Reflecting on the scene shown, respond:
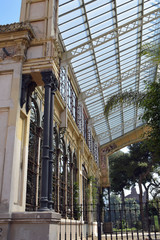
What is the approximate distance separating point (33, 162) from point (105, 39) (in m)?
9.32

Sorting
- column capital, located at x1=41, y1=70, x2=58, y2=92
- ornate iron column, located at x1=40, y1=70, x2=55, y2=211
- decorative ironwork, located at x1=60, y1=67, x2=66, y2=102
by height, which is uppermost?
decorative ironwork, located at x1=60, y1=67, x2=66, y2=102

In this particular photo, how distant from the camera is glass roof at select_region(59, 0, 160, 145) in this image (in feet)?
44.2

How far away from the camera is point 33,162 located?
852 centimetres

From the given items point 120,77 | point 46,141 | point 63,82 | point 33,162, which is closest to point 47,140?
point 46,141

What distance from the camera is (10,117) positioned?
235 inches

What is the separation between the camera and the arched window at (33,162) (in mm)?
8081

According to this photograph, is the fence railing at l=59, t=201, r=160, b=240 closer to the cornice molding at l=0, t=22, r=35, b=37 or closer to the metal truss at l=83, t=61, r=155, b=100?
the cornice molding at l=0, t=22, r=35, b=37

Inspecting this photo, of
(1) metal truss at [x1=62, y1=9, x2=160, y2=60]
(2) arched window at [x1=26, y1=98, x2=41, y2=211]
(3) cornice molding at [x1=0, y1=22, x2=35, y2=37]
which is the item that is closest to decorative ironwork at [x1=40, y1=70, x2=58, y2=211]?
(3) cornice molding at [x1=0, y1=22, x2=35, y2=37]

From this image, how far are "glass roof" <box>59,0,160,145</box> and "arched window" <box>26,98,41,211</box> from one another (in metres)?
4.16

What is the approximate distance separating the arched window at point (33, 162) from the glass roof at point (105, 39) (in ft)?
13.7

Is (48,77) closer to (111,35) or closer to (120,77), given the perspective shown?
(111,35)

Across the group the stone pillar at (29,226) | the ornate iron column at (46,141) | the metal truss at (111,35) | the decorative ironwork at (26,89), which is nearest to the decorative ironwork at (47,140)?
the ornate iron column at (46,141)

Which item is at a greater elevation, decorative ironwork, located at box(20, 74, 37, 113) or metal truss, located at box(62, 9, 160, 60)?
metal truss, located at box(62, 9, 160, 60)

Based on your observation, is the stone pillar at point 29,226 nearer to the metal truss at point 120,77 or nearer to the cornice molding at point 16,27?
the cornice molding at point 16,27
